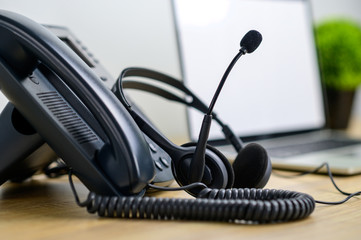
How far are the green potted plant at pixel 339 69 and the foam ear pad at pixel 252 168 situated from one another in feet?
2.66

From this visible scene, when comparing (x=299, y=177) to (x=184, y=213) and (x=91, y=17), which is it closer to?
(x=184, y=213)

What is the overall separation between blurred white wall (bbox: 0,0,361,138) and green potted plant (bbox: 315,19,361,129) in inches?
17.4

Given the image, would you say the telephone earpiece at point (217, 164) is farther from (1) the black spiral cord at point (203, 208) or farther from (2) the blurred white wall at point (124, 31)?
(2) the blurred white wall at point (124, 31)

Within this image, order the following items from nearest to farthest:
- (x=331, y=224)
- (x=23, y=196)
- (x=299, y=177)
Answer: (x=331, y=224) → (x=23, y=196) → (x=299, y=177)

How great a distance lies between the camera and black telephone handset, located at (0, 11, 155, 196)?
14.4 inches

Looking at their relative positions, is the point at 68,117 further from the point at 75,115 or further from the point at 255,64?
the point at 255,64

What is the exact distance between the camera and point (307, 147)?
0.83m

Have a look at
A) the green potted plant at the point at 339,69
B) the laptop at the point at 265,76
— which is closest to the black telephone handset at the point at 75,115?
the laptop at the point at 265,76

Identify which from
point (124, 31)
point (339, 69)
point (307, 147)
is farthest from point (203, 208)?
point (339, 69)

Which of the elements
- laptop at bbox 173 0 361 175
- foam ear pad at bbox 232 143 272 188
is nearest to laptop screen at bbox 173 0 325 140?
laptop at bbox 173 0 361 175

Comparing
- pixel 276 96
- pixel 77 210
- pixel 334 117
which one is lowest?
pixel 334 117

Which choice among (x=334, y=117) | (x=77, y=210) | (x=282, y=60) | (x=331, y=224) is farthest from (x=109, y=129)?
(x=334, y=117)

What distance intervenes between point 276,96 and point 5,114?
0.62 m

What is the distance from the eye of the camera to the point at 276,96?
0.93m
